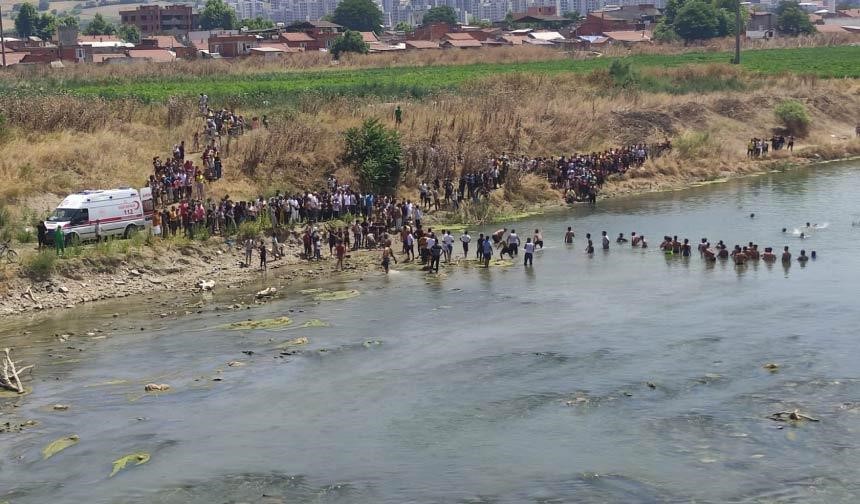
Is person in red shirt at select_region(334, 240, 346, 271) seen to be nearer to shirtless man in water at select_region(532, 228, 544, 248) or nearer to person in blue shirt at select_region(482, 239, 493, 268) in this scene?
person in blue shirt at select_region(482, 239, 493, 268)

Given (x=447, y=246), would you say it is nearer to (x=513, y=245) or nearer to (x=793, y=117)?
(x=513, y=245)

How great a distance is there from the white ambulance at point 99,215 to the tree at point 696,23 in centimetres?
12360

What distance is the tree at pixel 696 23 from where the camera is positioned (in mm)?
157375

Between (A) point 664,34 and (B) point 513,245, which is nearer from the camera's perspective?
(B) point 513,245

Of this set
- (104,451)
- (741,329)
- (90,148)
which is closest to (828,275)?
(741,329)

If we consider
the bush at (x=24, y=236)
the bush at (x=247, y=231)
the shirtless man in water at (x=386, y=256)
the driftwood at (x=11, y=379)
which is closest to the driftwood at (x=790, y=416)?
the driftwood at (x=11, y=379)

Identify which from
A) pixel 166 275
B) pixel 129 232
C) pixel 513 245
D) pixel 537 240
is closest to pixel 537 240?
pixel 537 240

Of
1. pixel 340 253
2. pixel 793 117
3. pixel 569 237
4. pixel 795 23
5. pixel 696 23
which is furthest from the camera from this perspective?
pixel 795 23

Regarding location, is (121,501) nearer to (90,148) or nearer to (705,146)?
(90,148)

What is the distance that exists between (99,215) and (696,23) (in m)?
126

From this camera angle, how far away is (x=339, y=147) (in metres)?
58.9

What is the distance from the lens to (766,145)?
73.0 m

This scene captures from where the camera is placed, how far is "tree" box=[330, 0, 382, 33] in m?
195

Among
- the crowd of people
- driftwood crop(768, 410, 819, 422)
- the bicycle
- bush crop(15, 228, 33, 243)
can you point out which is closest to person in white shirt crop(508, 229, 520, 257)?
bush crop(15, 228, 33, 243)
